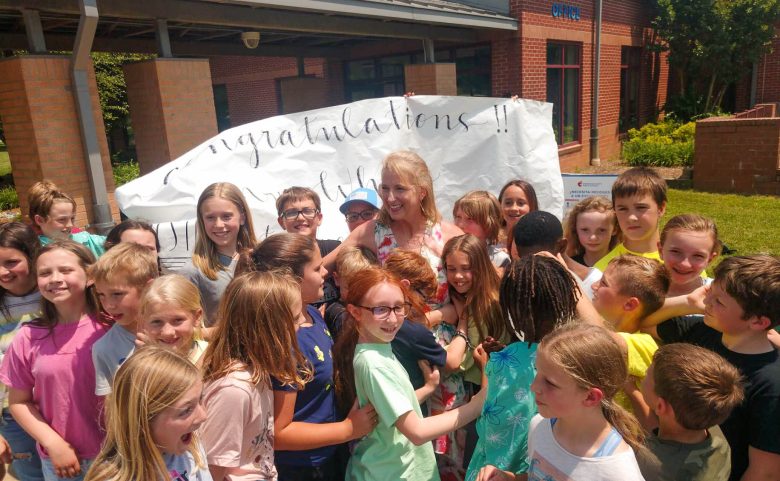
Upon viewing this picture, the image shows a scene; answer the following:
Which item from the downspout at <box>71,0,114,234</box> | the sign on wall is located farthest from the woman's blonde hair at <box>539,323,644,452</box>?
the downspout at <box>71,0,114,234</box>

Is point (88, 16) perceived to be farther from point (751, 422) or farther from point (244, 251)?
point (751, 422)

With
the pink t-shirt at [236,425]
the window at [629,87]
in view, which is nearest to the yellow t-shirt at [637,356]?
the pink t-shirt at [236,425]

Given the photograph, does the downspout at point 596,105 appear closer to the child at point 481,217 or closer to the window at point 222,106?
the window at point 222,106

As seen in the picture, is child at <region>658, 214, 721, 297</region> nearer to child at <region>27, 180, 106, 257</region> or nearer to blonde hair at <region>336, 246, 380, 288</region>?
blonde hair at <region>336, 246, 380, 288</region>

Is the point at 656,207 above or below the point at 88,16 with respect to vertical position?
below

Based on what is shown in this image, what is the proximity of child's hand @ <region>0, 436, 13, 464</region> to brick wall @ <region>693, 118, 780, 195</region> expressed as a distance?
11083 millimetres

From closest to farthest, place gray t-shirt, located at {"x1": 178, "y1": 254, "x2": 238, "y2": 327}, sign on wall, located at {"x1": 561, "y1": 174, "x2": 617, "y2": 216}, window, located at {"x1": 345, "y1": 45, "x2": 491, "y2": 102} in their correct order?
gray t-shirt, located at {"x1": 178, "y1": 254, "x2": 238, "y2": 327}, sign on wall, located at {"x1": 561, "y1": 174, "x2": 617, "y2": 216}, window, located at {"x1": 345, "y1": 45, "x2": 491, "y2": 102}

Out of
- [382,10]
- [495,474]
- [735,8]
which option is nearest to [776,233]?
[382,10]

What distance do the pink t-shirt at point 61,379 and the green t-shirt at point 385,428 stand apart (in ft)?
3.56

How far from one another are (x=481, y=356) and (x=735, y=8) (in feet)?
57.5

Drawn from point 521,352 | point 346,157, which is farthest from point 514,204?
point 521,352

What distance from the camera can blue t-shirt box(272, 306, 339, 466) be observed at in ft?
6.59

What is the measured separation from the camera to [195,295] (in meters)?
2.13

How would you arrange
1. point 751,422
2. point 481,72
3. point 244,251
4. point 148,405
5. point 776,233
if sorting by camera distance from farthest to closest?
point 481,72 < point 776,233 < point 244,251 < point 751,422 < point 148,405
